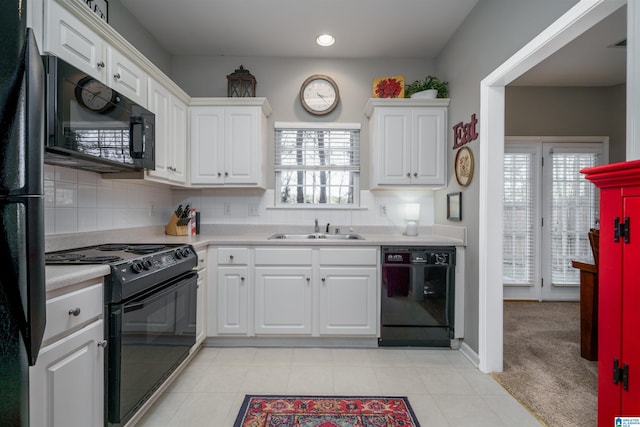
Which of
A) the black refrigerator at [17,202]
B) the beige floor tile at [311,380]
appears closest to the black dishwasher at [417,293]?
the beige floor tile at [311,380]

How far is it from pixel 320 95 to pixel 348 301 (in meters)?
2.10

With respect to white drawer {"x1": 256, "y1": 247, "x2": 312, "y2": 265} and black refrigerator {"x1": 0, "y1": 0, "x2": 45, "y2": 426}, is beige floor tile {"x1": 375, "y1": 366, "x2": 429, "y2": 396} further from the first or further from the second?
black refrigerator {"x1": 0, "y1": 0, "x2": 45, "y2": 426}

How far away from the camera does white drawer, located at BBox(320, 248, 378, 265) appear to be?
9.16ft

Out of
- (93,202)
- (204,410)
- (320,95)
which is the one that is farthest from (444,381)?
(320,95)

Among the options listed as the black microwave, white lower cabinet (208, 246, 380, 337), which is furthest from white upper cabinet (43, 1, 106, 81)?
white lower cabinet (208, 246, 380, 337)

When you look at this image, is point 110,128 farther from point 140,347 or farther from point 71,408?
point 71,408

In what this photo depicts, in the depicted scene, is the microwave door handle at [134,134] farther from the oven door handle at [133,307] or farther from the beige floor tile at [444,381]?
the beige floor tile at [444,381]

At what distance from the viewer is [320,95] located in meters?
3.47

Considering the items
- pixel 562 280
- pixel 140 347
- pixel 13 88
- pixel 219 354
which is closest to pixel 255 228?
pixel 219 354

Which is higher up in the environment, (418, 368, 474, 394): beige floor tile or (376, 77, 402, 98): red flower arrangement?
(376, 77, 402, 98): red flower arrangement

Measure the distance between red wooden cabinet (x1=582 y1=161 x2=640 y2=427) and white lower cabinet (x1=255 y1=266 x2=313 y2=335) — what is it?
194 centimetres

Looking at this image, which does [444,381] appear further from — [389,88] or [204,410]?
[389,88]

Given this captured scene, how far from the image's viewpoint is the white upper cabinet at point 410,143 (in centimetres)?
313

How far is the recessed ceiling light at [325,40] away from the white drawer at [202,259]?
2187mm
